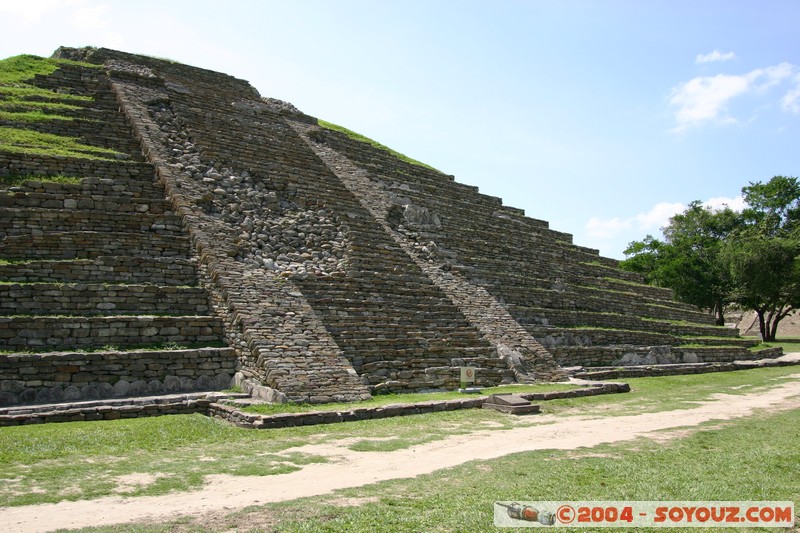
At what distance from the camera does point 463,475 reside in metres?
7.91

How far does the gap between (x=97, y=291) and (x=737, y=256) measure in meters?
39.1

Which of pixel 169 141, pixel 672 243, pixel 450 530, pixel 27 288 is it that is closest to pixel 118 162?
pixel 169 141

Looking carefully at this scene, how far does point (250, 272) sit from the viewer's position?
15234 millimetres

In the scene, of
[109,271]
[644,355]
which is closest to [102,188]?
[109,271]

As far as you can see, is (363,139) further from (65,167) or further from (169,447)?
(169,447)

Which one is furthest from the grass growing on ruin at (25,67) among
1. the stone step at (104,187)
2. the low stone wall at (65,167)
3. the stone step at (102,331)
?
the stone step at (102,331)

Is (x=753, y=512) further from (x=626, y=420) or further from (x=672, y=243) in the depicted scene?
(x=672, y=243)

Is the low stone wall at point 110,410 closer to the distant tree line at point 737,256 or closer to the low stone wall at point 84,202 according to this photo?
the low stone wall at point 84,202

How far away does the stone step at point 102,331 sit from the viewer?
12.0m

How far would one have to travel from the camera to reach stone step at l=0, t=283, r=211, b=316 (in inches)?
493

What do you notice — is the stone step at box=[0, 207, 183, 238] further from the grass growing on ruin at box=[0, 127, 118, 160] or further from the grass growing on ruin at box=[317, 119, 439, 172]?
the grass growing on ruin at box=[317, 119, 439, 172]

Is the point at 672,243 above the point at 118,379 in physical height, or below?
above

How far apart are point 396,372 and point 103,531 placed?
930 cm

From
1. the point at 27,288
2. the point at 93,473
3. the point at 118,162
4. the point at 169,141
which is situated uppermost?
the point at 169,141
